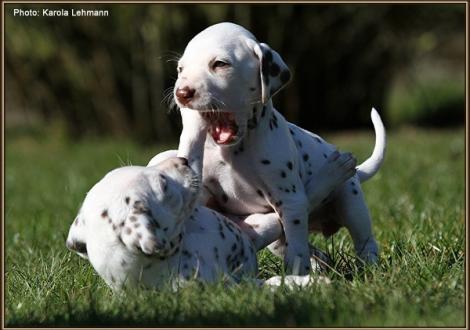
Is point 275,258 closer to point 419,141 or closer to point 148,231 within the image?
point 148,231

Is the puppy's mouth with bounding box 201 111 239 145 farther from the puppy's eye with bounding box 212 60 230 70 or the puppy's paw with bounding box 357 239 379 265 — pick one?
the puppy's paw with bounding box 357 239 379 265

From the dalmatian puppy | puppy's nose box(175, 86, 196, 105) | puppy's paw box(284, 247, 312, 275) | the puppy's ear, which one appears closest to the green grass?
puppy's paw box(284, 247, 312, 275)

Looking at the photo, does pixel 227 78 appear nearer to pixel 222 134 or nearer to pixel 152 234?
Answer: pixel 222 134

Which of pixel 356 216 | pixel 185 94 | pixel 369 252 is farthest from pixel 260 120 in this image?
pixel 369 252

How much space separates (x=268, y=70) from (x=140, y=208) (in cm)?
114

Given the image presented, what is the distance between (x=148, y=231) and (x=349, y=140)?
10.6 m

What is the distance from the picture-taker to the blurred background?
607 inches

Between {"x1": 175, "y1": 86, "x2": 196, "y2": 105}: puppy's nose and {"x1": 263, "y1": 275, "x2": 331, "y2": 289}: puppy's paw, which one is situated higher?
{"x1": 175, "y1": 86, "x2": 196, "y2": 105}: puppy's nose

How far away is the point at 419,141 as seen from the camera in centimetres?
1372

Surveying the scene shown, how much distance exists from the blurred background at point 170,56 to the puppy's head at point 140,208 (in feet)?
35.2

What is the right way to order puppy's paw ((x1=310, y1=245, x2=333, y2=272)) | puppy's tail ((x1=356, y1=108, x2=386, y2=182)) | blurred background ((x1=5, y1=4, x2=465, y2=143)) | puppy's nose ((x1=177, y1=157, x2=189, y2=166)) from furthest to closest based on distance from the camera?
1. blurred background ((x1=5, y1=4, x2=465, y2=143))
2. puppy's tail ((x1=356, y1=108, x2=386, y2=182))
3. puppy's paw ((x1=310, y1=245, x2=333, y2=272))
4. puppy's nose ((x1=177, y1=157, x2=189, y2=166))

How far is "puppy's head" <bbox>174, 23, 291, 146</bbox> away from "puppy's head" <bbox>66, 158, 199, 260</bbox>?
1.22 feet

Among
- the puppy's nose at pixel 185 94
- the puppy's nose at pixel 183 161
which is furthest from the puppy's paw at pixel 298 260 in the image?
the puppy's nose at pixel 185 94

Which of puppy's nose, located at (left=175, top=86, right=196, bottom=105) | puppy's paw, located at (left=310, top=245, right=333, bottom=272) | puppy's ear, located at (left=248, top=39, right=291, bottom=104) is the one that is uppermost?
puppy's ear, located at (left=248, top=39, right=291, bottom=104)
